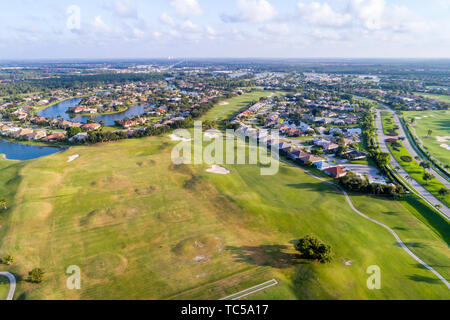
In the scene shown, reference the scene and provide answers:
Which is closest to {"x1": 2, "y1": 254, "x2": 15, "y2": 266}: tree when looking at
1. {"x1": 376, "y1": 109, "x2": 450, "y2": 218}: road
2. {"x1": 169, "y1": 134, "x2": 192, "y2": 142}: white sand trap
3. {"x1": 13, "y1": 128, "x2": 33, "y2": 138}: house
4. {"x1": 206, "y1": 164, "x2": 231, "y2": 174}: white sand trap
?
{"x1": 206, "y1": 164, "x2": 231, "y2": 174}: white sand trap

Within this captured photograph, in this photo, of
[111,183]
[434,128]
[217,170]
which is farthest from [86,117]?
[434,128]

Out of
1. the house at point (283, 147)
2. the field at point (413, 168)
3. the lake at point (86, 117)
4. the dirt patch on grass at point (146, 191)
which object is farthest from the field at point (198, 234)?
the lake at point (86, 117)

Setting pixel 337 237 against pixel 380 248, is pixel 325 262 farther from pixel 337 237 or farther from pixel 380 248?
pixel 380 248

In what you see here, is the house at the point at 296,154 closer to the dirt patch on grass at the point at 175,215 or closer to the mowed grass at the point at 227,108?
the dirt patch on grass at the point at 175,215
